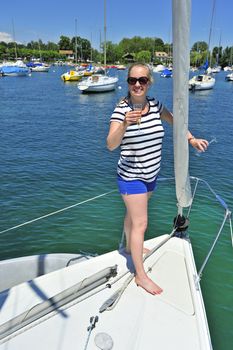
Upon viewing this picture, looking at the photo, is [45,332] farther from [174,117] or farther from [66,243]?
[66,243]

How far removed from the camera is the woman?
11.4ft

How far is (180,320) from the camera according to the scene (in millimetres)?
3328

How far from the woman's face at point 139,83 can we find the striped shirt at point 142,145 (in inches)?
5.9

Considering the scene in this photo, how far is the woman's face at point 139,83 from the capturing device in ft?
11.3

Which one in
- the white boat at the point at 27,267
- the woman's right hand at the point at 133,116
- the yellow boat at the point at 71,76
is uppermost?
the woman's right hand at the point at 133,116

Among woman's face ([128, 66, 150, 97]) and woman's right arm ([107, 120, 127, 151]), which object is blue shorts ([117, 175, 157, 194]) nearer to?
woman's right arm ([107, 120, 127, 151])

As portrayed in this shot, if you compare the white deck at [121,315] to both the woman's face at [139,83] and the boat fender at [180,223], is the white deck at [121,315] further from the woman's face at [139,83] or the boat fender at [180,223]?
the woman's face at [139,83]

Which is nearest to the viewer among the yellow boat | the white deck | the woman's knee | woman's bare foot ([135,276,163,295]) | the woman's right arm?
the white deck

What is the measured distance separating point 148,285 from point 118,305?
0.42 m

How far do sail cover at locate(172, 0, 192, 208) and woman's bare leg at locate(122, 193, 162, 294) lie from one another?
598 millimetres

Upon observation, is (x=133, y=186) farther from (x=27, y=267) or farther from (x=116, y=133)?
(x=27, y=267)

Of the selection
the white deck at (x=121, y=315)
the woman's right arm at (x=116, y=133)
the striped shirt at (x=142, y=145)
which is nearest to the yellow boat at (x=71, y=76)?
the striped shirt at (x=142, y=145)

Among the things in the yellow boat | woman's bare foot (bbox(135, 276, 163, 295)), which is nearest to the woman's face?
woman's bare foot (bbox(135, 276, 163, 295))

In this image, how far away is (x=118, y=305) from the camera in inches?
137
